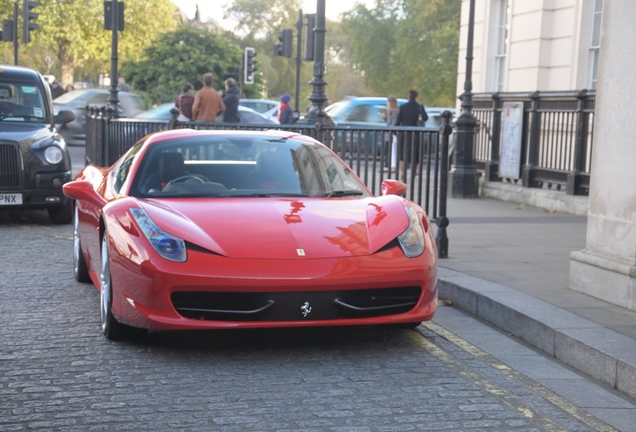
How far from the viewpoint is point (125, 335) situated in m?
5.96

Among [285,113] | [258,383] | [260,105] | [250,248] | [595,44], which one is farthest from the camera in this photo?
[260,105]

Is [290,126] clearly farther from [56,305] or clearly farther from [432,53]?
[432,53]

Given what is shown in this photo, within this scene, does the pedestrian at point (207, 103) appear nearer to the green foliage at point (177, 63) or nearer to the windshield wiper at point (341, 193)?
the windshield wiper at point (341, 193)

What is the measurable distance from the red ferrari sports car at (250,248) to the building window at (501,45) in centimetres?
1373

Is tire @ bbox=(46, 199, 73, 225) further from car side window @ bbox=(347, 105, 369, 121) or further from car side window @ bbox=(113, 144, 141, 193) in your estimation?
car side window @ bbox=(347, 105, 369, 121)

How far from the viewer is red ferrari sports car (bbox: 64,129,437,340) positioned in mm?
5508

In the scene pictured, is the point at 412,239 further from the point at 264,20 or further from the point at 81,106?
the point at 264,20

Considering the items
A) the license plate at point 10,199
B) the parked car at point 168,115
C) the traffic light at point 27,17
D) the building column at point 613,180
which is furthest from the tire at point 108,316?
the traffic light at point 27,17

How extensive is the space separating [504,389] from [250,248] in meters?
1.54

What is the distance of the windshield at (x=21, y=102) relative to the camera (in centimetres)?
1246

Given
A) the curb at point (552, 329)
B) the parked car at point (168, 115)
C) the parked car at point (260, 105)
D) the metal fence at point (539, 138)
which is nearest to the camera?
the curb at point (552, 329)

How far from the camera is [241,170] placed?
22.4ft

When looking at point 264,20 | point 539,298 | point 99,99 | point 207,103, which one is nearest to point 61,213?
point 539,298

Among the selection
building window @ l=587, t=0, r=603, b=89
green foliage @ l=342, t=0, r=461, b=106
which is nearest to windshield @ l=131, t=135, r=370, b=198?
building window @ l=587, t=0, r=603, b=89
